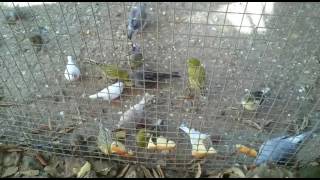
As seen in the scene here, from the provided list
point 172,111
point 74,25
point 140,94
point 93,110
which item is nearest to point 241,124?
point 172,111

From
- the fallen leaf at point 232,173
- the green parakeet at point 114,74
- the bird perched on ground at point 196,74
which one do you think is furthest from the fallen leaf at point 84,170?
the bird perched on ground at point 196,74

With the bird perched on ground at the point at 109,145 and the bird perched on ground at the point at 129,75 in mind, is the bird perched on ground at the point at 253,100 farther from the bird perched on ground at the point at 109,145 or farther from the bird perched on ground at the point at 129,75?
the bird perched on ground at the point at 109,145

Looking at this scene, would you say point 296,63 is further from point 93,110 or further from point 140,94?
point 93,110

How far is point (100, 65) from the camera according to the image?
3.44m

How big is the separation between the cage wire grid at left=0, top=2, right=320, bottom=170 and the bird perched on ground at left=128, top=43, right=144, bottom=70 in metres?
0.11

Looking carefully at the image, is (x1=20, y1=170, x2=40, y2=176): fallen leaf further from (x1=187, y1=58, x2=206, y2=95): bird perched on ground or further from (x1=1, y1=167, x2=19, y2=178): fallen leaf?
(x1=187, y1=58, x2=206, y2=95): bird perched on ground

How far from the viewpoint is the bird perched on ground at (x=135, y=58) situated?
351 centimetres

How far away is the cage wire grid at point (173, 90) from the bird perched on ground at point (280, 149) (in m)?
0.07

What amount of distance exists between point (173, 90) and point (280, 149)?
125 centimetres

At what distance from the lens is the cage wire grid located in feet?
9.77

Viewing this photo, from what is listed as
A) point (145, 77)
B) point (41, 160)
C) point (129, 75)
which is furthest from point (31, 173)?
point (145, 77)

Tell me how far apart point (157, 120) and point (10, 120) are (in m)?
1.25

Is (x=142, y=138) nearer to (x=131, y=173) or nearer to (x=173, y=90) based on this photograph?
(x=131, y=173)

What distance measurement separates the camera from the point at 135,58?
3576 mm
